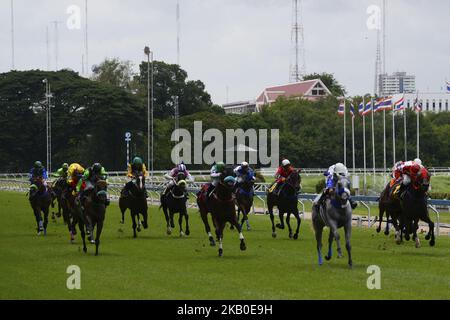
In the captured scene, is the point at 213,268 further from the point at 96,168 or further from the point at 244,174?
the point at 244,174

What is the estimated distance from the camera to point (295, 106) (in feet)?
337

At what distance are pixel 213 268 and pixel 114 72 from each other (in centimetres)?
9962

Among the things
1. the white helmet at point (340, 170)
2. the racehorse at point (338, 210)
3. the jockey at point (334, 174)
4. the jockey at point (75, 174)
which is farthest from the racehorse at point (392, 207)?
the jockey at point (75, 174)

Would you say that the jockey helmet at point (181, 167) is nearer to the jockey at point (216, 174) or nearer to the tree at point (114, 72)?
the jockey at point (216, 174)

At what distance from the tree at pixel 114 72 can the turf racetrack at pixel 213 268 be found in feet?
290

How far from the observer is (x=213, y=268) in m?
18.1

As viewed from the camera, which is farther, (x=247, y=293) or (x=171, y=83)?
(x=171, y=83)

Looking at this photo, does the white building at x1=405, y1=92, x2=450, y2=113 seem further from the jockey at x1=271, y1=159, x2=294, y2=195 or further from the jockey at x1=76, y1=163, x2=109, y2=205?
the jockey at x1=76, y1=163, x2=109, y2=205

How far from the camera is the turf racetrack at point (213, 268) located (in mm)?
14492

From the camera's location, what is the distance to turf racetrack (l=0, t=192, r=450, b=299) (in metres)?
14.5

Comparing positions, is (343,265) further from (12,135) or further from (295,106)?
(295,106)

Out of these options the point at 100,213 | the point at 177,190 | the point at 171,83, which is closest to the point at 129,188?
the point at 177,190

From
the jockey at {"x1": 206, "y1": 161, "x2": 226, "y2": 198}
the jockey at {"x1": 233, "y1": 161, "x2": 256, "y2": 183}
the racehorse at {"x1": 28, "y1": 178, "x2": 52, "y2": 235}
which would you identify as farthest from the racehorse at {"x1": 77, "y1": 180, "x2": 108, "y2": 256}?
the jockey at {"x1": 233, "y1": 161, "x2": 256, "y2": 183}
